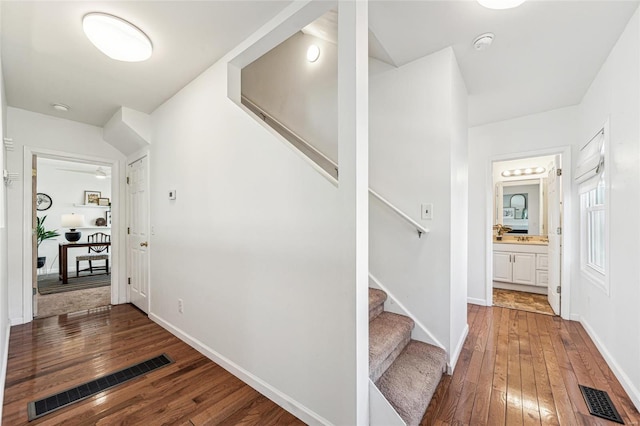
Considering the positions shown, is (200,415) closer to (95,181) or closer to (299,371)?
(299,371)

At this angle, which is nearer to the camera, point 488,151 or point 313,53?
point 313,53

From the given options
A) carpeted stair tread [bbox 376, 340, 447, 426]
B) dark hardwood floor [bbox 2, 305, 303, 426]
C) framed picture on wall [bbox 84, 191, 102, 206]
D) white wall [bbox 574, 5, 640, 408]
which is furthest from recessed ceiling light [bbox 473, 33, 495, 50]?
framed picture on wall [bbox 84, 191, 102, 206]

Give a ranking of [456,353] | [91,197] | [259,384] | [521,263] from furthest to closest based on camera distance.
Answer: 1. [91,197]
2. [521,263]
3. [456,353]
4. [259,384]

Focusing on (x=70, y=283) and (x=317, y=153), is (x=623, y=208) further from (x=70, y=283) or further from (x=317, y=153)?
(x=70, y=283)

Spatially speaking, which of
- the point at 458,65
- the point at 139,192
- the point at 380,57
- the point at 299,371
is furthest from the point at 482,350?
the point at 139,192

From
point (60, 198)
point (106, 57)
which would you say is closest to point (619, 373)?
point (106, 57)

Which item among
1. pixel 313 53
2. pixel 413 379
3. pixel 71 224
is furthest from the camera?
pixel 71 224

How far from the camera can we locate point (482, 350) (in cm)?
237

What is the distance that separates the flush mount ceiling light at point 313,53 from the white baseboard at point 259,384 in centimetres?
287

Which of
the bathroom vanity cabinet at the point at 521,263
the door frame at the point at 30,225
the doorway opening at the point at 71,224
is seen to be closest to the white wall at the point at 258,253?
the door frame at the point at 30,225

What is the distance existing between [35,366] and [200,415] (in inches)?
65.2

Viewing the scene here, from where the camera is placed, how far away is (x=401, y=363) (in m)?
→ 1.87

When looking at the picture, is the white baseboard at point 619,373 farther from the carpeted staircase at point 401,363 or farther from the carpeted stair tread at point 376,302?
the carpeted stair tread at point 376,302

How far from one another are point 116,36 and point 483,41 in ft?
8.36
